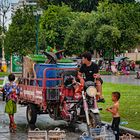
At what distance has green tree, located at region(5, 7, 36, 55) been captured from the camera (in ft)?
149

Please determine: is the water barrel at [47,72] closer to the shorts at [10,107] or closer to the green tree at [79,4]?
the shorts at [10,107]

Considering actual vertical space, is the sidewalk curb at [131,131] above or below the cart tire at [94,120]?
below

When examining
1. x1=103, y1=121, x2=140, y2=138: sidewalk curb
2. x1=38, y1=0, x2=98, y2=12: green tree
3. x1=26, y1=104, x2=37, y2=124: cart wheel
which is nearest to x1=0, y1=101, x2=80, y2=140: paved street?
x1=26, y1=104, x2=37, y2=124: cart wheel

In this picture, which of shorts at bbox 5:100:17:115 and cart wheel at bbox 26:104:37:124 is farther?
cart wheel at bbox 26:104:37:124

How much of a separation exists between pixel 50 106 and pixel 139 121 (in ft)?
8.27

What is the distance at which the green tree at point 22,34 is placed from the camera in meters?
45.5

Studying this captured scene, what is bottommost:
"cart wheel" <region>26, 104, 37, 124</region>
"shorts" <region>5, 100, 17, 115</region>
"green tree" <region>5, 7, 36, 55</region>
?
"cart wheel" <region>26, 104, 37, 124</region>

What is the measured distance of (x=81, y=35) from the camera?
59000mm

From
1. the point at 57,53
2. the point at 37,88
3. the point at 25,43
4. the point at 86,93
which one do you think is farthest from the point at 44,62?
the point at 25,43

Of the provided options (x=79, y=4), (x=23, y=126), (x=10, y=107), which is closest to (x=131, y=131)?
(x=10, y=107)

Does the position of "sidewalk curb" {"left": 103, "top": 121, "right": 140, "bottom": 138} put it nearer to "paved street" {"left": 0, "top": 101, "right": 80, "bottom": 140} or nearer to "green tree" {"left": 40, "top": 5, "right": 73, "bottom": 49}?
"paved street" {"left": 0, "top": 101, "right": 80, "bottom": 140}

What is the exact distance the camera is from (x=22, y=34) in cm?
4584

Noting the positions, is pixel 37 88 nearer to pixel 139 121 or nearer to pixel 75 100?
pixel 75 100

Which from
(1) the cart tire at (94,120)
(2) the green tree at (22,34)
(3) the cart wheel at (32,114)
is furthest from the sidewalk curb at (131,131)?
(2) the green tree at (22,34)
